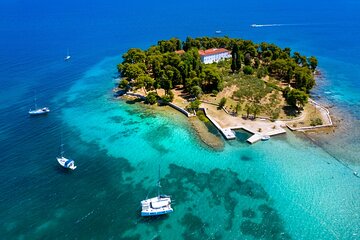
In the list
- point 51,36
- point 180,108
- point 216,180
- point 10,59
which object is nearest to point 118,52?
point 10,59

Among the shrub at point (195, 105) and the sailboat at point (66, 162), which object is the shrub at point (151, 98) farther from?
the sailboat at point (66, 162)

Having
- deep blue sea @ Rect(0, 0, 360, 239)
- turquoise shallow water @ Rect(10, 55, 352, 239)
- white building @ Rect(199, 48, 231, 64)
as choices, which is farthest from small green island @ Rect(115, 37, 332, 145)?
turquoise shallow water @ Rect(10, 55, 352, 239)

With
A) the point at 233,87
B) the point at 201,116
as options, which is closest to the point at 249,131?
the point at 201,116

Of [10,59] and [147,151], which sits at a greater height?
[10,59]

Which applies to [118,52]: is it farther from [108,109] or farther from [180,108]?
[180,108]

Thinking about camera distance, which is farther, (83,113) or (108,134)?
(83,113)

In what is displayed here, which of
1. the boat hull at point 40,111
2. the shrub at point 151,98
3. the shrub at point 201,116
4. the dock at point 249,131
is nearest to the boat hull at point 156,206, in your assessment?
the dock at point 249,131
